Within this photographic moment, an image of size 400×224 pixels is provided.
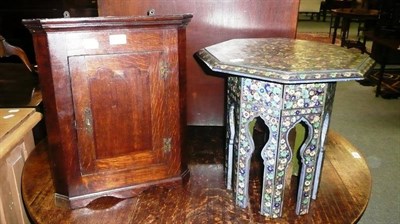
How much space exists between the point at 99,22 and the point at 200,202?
56 cm

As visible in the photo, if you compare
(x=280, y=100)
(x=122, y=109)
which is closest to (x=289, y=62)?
(x=280, y=100)

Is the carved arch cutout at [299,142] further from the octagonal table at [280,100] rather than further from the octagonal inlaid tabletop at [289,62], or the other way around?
the octagonal inlaid tabletop at [289,62]

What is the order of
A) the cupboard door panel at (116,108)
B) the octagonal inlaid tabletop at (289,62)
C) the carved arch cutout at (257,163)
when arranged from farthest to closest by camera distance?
1. the carved arch cutout at (257,163)
2. the cupboard door panel at (116,108)
3. the octagonal inlaid tabletop at (289,62)

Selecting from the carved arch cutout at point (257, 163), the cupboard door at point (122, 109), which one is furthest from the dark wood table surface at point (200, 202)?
the cupboard door at point (122, 109)

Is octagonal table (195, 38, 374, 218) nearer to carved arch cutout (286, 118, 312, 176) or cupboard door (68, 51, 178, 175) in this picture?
carved arch cutout (286, 118, 312, 176)

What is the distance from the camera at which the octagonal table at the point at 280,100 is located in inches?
31.5

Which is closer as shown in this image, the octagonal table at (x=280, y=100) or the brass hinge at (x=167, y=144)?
the octagonal table at (x=280, y=100)

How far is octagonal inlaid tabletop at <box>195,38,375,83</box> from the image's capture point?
0.78 metres

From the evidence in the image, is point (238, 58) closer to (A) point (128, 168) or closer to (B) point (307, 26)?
(A) point (128, 168)

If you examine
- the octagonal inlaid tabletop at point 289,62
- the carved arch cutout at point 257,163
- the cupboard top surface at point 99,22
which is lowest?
the carved arch cutout at point 257,163

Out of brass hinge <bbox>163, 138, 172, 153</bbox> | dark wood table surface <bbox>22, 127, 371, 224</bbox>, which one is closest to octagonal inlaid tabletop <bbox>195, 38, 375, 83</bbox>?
brass hinge <bbox>163, 138, 172, 153</bbox>

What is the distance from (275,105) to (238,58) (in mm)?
153

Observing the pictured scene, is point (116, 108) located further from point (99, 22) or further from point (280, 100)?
point (280, 100)

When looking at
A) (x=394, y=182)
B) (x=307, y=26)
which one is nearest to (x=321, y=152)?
(x=394, y=182)
